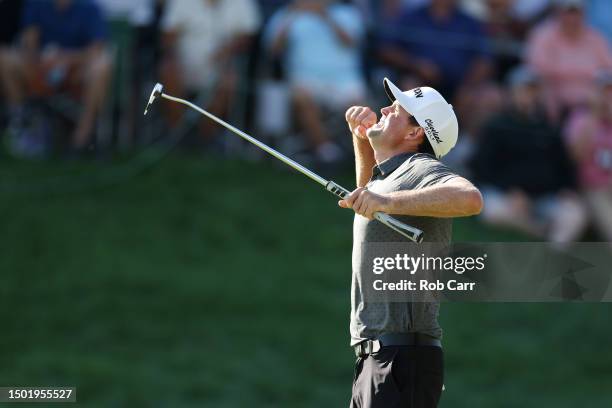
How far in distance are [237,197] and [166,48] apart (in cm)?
142

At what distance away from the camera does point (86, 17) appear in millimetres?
9953

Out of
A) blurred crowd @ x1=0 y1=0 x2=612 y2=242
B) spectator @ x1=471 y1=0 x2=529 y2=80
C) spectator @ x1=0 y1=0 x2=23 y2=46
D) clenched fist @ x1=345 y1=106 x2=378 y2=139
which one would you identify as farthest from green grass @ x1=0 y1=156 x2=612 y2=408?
clenched fist @ x1=345 y1=106 x2=378 y2=139

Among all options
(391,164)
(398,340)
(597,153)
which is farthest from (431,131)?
(597,153)

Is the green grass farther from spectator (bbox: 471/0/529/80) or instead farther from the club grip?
the club grip

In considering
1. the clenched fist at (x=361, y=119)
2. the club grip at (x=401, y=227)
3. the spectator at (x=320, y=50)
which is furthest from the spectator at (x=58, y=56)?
the club grip at (x=401, y=227)

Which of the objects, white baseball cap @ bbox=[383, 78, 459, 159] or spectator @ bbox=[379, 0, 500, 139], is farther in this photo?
spectator @ bbox=[379, 0, 500, 139]

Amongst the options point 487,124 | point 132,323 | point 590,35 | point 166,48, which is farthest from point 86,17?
point 590,35

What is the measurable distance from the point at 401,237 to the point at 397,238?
2 centimetres

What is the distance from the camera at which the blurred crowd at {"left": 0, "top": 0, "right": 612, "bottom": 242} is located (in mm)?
9961

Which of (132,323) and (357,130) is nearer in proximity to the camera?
(357,130)

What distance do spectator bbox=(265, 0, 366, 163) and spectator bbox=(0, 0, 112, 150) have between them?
137 centimetres

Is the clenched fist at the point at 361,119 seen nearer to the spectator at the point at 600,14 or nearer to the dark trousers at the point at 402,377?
→ the dark trousers at the point at 402,377

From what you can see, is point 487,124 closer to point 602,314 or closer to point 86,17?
point 602,314

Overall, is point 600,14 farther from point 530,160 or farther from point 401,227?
point 401,227
